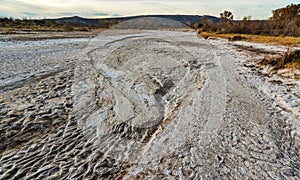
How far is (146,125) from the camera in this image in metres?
5.25

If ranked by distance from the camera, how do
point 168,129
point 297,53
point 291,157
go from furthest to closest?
1. point 297,53
2. point 168,129
3. point 291,157

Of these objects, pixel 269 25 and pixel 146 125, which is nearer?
pixel 146 125

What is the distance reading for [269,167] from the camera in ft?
12.2

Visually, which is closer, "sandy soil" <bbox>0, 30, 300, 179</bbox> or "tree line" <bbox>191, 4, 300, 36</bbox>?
"sandy soil" <bbox>0, 30, 300, 179</bbox>

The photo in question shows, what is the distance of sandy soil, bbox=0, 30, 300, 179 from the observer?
12.1 ft

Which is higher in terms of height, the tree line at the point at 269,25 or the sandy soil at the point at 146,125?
the tree line at the point at 269,25

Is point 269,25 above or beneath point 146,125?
above

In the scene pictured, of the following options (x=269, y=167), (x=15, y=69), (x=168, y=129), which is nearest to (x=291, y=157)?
(x=269, y=167)

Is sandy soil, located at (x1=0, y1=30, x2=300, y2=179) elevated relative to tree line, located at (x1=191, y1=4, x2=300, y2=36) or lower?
lower

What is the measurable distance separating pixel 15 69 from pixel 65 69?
1.92 meters

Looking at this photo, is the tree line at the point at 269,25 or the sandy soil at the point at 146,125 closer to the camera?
the sandy soil at the point at 146,125

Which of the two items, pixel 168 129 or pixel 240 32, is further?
pixel 240 32

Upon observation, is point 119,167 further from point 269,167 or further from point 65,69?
point 65,69

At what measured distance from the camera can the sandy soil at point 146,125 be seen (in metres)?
3.70
